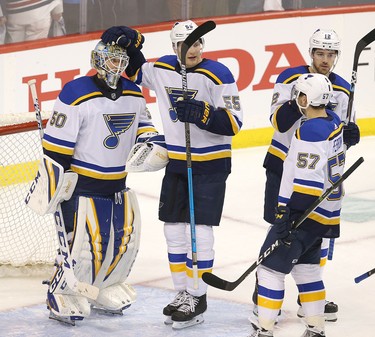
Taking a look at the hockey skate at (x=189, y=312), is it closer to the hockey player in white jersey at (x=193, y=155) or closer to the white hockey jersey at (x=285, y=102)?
the hockey player in white jersey at (x=193, y=155)

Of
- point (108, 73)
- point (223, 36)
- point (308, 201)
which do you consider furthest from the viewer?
point (223, 36)

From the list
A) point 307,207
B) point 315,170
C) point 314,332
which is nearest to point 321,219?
point 307,207

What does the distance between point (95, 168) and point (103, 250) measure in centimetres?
37

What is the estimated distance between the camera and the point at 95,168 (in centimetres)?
521

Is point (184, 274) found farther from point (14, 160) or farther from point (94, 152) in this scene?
point (14, 160)

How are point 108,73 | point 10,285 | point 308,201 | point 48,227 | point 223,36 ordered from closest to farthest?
1. point 308,201
2. point 108,73
3. point 10,285
4. point 48,227
5. point 223,36

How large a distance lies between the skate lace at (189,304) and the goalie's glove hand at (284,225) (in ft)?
2.59

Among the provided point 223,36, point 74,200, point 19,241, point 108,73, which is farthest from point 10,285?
point 223,36

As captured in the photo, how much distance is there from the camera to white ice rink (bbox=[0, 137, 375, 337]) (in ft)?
17.5

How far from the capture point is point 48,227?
6566 mm

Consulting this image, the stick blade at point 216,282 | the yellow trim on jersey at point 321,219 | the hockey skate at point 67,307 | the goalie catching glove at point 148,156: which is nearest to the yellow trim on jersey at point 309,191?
the yellow trim on jersey at point 321,219

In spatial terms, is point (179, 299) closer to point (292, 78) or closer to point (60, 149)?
point (60, 149)

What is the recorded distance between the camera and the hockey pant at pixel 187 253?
5316 millimetres

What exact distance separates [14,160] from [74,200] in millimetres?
1519
